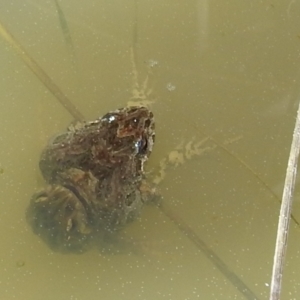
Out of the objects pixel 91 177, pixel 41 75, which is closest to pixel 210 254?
pixel 91 177

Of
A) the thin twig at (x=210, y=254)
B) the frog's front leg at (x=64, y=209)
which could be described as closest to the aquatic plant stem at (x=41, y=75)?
the frog's front leg at (x=64, y=209)

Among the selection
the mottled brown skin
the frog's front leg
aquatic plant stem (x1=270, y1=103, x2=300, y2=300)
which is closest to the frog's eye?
the mottled brown skin

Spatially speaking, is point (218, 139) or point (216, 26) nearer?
point (218, 139)

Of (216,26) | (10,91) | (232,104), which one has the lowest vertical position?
(232,104)

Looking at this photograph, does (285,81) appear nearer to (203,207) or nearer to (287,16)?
(287,16)

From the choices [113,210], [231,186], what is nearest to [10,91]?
[113,210]

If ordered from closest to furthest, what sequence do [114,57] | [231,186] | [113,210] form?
[113,210]
[231,186]
[114,57]

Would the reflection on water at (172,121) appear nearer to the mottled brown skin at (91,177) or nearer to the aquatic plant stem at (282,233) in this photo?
the mottled brown skin at (91,177)
